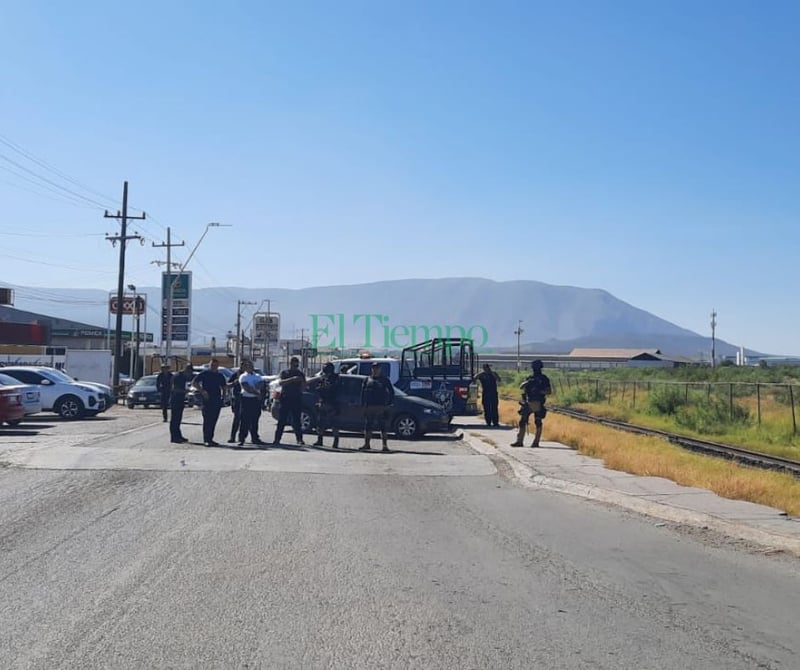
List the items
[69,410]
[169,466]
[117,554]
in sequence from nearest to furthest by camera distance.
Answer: [117,554]
[169,466]
[69,410]

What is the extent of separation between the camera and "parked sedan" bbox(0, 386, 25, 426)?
2120 centimetres

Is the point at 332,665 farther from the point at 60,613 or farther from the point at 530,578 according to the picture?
the point at 530,578

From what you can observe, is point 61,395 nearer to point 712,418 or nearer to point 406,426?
point 406,426

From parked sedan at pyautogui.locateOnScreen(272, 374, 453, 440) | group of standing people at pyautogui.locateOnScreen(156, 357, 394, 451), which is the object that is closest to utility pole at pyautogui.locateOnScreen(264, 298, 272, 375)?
parked sedan at pyautogui.locateOnScreen(272, 374, 453, 440)

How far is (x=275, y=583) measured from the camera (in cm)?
729

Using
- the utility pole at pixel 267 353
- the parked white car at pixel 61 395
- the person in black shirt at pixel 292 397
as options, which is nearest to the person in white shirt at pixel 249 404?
the person in black shirt at pixel 292 397

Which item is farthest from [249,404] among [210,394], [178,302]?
[178,302]

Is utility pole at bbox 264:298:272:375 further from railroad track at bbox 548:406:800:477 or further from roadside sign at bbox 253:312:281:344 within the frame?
railroad track at bbox 548:406:800:477

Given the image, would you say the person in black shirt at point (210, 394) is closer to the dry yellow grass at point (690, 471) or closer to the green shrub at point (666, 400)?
the dry yellow grass at point (690, 471)

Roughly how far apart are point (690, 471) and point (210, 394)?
8977 mm

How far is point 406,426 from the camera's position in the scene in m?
21.3

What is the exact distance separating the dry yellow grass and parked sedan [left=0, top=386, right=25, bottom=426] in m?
12.2

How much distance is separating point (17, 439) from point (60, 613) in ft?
45.5

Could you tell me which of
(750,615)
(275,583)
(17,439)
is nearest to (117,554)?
(275,583)
